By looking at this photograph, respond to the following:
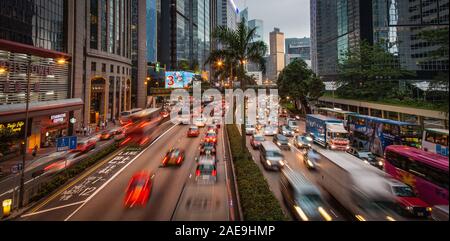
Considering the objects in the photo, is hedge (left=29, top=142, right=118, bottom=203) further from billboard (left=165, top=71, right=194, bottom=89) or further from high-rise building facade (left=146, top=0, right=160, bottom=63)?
high-rise building facade (left=146, top=0, right=160, bottom=63)

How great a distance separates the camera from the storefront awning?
1629 centimetres

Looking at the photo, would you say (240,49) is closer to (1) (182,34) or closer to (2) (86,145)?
(2) (86,145)

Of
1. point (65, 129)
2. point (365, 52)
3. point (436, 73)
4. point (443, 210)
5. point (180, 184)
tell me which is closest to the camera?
point (443, 210)

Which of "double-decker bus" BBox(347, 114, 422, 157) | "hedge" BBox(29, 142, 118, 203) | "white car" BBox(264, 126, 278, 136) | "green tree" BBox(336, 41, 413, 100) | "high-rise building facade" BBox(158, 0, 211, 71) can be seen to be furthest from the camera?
"high-rise building facade" BBox(158, 0, 211, 71)

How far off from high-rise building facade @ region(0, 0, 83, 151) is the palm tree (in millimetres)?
9386

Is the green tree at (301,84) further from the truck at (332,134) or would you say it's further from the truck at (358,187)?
the truck at (358,187)

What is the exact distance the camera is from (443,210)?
2.38 m

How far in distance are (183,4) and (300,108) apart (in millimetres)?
68410

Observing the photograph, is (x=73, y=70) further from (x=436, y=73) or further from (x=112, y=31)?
(x=436, y=73)

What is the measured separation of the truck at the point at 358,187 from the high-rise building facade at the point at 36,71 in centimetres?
1545

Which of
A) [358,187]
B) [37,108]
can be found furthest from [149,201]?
[37,108]

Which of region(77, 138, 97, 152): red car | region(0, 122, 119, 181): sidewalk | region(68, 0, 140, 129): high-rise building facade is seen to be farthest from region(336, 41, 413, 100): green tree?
region(68, 0, 140, 129): high-rise building facade
